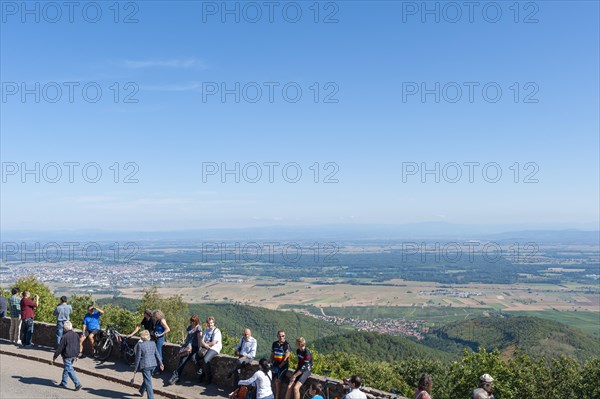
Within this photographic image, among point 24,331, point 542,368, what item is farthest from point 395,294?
point 24,331

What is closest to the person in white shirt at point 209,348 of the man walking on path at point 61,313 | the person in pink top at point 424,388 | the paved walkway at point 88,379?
the paved walkway at point 88,379

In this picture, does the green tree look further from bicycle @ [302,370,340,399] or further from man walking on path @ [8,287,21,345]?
bicycle @ [302,370,340,399]

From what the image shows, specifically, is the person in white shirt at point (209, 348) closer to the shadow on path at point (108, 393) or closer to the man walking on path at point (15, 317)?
the shadow on path at point (108, 393)

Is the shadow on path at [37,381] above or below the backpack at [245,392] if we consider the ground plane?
below

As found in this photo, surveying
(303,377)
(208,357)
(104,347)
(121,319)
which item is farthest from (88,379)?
(121,319)

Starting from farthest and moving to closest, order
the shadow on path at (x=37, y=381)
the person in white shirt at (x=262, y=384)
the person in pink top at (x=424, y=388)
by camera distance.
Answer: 1. the shadow on path at (x=37, y=381)
2. the person in white shirt at (x=262, y=384)
3. the person in pink top at (x=424, y=388)
